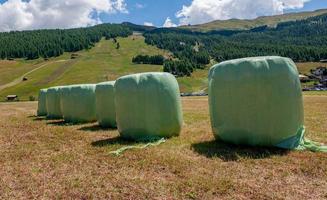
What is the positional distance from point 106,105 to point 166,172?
9713 mm

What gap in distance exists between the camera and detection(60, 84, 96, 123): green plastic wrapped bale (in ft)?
70.4

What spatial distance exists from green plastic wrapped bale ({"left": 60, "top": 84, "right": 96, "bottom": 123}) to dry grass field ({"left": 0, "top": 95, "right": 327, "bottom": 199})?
27.8 feet

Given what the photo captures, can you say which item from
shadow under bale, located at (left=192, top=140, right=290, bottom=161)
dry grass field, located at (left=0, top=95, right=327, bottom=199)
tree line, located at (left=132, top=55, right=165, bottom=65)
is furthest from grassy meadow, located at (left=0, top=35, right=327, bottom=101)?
shadow under bale, located at (left=192, top=140, right=290, bottom=161)

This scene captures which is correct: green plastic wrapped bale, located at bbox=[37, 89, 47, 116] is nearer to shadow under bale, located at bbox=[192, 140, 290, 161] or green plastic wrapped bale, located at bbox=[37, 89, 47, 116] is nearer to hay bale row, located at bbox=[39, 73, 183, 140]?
hay bale row, located at bbox=[39, 73, 183, 140]

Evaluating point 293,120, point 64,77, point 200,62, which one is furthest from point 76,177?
point 200,62

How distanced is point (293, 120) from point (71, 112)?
1402 centimetres

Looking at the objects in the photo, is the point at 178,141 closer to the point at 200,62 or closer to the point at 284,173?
the point at 284,173

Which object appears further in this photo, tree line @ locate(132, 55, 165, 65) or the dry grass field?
tree line @ locate(132, 55, 165, 65)

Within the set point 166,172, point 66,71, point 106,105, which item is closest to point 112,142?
point 166,172

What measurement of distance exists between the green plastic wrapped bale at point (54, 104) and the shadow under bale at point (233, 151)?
1568cm

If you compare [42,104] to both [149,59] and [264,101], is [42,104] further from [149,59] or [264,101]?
[149,59]

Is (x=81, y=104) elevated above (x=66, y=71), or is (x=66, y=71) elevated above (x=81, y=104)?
(x=81, y=104)

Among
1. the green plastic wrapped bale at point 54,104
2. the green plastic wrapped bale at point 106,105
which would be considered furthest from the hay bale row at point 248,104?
the green plastic wrapped bale at point 54,104

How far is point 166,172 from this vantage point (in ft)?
29.1
